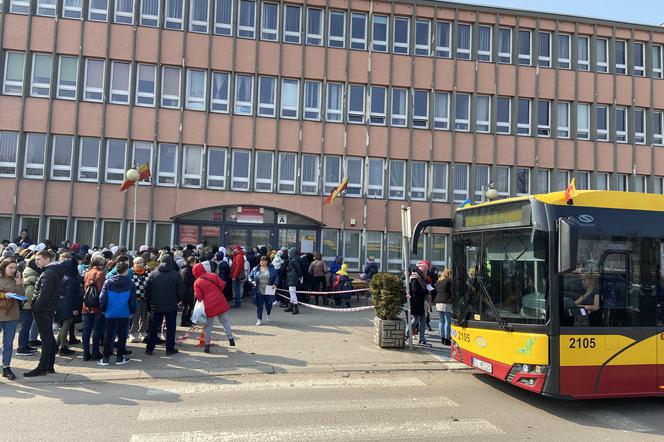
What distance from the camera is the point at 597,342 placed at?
589 centimetres

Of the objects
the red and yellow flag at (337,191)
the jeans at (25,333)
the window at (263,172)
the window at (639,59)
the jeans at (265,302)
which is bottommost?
the jeans at (25,333)

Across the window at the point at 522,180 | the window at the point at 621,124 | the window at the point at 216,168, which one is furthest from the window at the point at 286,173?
the window at the point at 621,124

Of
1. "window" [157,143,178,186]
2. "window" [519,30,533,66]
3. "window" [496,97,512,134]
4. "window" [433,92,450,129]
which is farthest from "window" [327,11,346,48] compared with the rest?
"window" [519,30,533,66]

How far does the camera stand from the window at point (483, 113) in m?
23.1

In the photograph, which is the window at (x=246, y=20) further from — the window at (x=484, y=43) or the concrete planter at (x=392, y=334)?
the concrete planter at (x=392, y=334)

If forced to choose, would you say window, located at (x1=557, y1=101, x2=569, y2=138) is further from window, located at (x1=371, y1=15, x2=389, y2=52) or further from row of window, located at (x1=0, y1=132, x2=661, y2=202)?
window, located at (x1=371, y1=15, x2=389, y2=52)

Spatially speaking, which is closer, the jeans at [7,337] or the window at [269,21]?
the jeans at [7,337]

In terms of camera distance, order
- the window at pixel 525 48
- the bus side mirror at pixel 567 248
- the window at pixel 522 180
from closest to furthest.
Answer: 1. the bus side mirror at pixel 567 248
2. the window at pixel 522 180
3. the window at pixel 525 48

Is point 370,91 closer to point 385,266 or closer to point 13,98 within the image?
point 385,266

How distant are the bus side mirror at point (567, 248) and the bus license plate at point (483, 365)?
173 centimetres

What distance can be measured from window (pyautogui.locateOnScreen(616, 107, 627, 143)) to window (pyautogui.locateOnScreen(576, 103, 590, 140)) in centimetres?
160

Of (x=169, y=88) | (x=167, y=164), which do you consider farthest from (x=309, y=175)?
(x=169, y=88)

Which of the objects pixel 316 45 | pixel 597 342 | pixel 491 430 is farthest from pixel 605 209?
pixel 316 45

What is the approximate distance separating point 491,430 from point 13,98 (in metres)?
21.7
